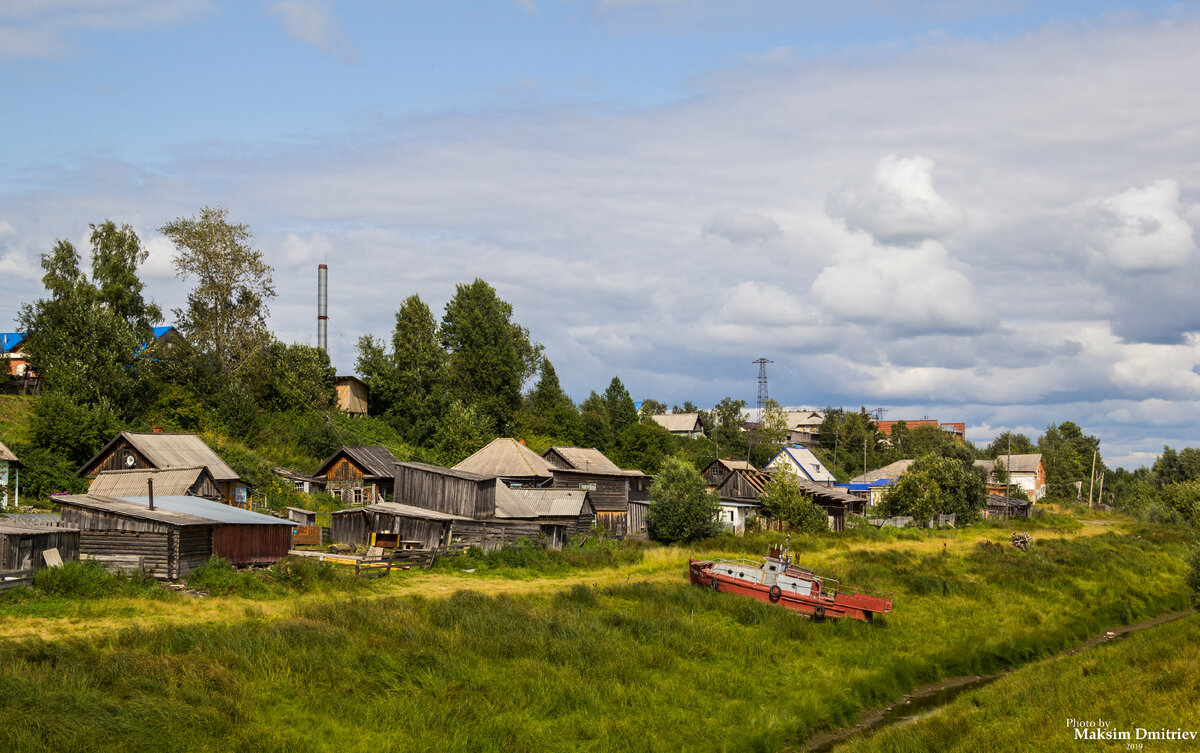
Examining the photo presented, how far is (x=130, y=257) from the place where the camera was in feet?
208

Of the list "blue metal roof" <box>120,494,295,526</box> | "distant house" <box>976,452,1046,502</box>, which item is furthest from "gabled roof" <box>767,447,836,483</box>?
"blue metal roof" <box>120,494,295,526</box>

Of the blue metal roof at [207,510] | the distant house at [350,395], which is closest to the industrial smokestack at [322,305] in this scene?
the distant house at [350,395]

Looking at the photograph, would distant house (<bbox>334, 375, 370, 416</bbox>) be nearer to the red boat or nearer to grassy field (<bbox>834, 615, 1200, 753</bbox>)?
the red boat

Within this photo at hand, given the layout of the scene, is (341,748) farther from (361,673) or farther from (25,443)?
(25,443)

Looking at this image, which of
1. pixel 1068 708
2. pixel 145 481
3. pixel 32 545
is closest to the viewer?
pixel 1068 708

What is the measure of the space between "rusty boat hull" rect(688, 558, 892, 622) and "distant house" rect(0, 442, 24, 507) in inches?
1394

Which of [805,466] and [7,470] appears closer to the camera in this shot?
[7,470]

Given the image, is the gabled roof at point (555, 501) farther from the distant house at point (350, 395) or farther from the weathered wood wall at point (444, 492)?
the distant house at point (350, 395)

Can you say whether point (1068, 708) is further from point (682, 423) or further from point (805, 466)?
point (682, 423)

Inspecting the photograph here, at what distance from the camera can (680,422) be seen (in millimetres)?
133125

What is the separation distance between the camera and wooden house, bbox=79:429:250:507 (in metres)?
49.6

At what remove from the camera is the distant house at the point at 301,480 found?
194ft

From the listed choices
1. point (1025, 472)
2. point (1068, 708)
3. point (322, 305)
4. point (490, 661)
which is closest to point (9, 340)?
point (322, 305)

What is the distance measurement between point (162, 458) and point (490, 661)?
35044 millimetres
